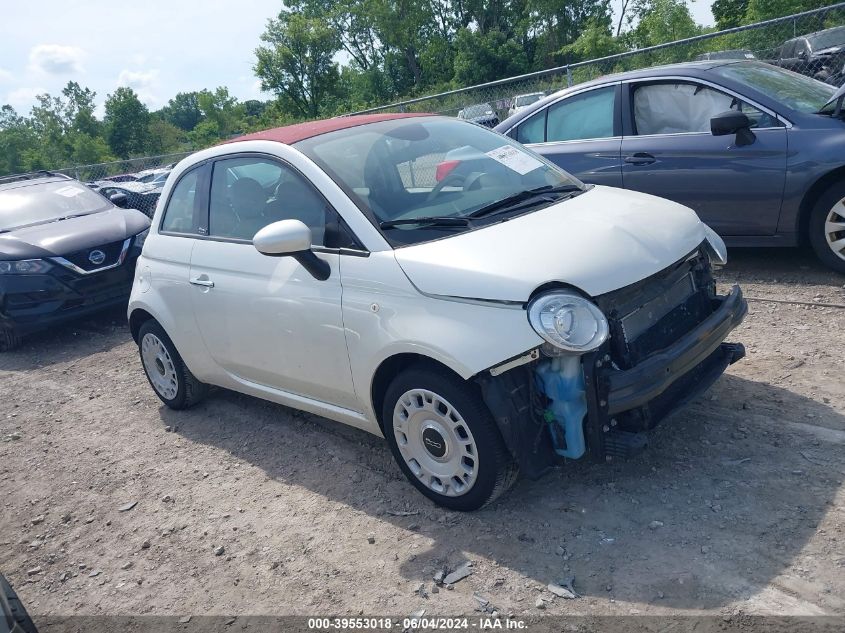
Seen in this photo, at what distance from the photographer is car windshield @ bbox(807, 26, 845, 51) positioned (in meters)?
11.7

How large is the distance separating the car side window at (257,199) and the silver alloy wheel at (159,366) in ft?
3.91

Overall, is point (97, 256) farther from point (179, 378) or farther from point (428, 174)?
point (428, 174)

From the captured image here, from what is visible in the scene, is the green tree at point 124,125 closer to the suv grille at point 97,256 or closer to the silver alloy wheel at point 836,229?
the suv grille at point 97,256

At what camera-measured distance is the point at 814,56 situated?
10531mm

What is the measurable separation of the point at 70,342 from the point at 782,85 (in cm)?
738

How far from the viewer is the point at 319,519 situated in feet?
12.2

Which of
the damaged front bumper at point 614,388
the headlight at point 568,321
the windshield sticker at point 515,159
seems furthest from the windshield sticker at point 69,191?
the headlight at point 568,321

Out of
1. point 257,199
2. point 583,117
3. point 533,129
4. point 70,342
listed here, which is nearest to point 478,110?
point 533,129

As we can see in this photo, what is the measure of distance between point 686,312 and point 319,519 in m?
2.08

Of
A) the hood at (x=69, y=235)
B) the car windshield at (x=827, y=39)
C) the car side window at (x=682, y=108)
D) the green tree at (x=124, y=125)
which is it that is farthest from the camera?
the green tree at (x=124, y=125)

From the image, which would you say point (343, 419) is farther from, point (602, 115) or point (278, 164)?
point (602, 115)

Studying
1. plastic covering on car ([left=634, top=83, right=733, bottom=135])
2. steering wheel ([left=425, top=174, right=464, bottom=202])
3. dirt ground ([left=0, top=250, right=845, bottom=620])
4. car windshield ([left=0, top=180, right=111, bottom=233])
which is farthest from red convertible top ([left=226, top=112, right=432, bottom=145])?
car windshield ([left=0, top=180, right=111, bottom=233])

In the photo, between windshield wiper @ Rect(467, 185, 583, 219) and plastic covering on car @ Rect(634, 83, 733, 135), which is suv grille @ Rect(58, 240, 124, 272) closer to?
plastic covering on car @ Rect(634, 83, 733, 135)

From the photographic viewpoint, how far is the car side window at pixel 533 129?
23.3 ft
